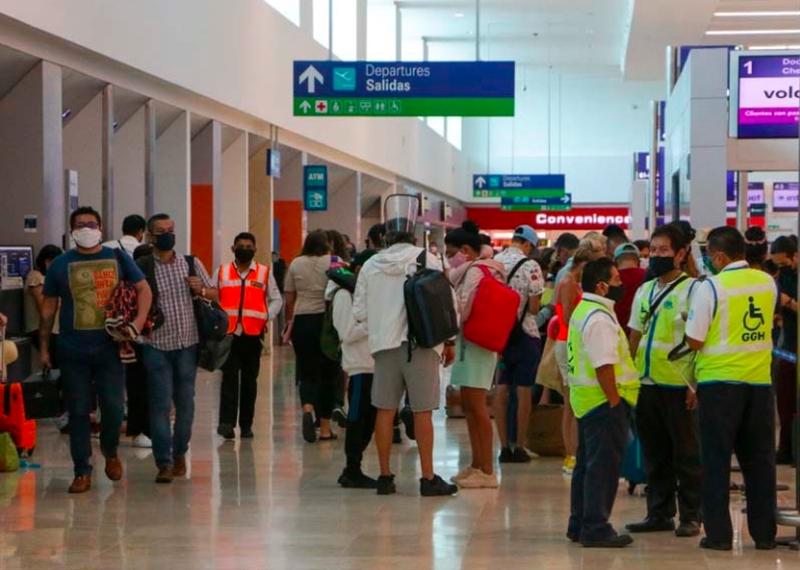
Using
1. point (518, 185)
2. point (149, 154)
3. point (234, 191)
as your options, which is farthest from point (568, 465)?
point (518, 185)

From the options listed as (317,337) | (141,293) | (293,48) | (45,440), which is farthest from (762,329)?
(293,48)

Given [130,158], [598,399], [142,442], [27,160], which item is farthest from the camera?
[130,158]

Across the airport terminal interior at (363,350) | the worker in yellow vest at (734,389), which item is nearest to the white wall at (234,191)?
the airport terminal interior at (363,350)

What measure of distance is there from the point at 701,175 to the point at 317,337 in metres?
5.48

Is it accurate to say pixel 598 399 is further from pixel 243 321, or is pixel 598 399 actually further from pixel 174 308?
pixel 243 321

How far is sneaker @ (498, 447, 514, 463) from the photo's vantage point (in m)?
10.1

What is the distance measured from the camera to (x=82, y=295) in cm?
846

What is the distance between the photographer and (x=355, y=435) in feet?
29.3

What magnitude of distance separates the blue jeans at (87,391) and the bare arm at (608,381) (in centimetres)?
307

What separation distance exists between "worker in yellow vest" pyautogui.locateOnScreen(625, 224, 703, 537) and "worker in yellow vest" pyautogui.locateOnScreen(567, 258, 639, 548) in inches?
11.0

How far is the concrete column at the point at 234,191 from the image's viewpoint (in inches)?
840

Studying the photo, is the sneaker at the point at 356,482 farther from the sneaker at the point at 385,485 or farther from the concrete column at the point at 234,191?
the concrete column at the point at 234,191

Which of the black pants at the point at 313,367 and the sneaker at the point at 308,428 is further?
the black pants at the point at 313,367

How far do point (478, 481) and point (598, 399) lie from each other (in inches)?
84.8
